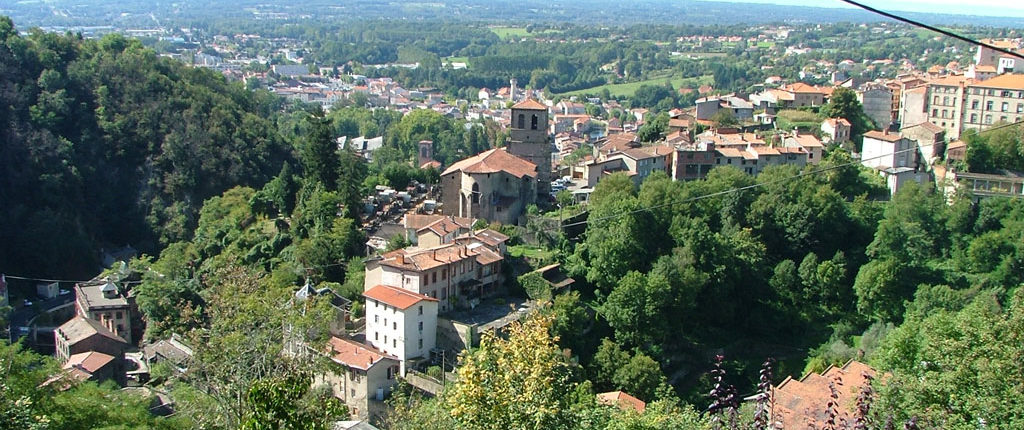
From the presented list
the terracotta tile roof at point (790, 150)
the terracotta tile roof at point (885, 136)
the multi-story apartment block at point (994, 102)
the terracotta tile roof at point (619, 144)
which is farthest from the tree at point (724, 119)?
the multi-story apartment block at point (994, 102)

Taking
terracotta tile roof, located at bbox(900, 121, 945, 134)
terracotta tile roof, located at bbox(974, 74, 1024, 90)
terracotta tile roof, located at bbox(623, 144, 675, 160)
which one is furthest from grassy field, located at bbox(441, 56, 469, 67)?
terracotta tile roof, located at bbox(623, 144, 675, 160)

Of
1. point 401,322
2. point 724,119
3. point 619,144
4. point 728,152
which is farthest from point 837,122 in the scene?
point 401,322

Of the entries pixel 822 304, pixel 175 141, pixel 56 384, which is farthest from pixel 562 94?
pixel 56 384

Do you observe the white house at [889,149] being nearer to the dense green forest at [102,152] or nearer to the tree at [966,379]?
the tree at [966,379]

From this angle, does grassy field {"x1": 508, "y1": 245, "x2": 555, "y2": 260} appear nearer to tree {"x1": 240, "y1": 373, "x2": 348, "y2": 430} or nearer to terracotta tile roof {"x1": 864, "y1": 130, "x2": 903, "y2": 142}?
terracotta tile roof {"x1": 864, "y1": 130, "x2": 903, "y2": 142}

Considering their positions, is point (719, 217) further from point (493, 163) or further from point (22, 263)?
point (22, 263)

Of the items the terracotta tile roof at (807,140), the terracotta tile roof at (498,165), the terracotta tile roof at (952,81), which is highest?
the terracotta tile roof at (952,81)

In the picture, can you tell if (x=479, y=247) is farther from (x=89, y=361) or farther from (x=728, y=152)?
(x=728, y=152)
